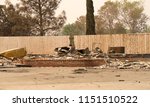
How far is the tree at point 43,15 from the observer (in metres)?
67.7

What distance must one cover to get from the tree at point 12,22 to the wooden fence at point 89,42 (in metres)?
22.0

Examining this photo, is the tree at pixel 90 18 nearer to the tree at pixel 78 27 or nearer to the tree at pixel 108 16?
the tree at pixel 108 16

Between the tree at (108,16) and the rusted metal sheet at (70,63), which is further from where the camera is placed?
the tree at (108,16)

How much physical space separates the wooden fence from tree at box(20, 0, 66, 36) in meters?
21.2

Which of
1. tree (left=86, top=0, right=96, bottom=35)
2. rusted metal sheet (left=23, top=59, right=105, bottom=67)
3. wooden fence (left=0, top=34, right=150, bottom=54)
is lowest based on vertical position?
rusted metal sheet (left=23, top=59, right=105, bottom=67)

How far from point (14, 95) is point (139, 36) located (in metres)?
35.2

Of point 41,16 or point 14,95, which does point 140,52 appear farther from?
point 14,95

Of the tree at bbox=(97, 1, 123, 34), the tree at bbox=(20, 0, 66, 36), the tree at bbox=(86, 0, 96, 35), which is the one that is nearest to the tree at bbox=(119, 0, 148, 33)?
the tree at bbox=(97, 1, 123, 34)

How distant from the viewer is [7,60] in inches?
1278

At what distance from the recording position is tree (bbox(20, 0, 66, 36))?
67.7 meters

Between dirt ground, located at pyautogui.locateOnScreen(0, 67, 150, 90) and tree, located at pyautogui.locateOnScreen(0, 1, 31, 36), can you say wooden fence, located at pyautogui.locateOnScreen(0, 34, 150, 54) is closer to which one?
tree, located at pyautogui.locateOnScreen(0, 1, 31, 36)

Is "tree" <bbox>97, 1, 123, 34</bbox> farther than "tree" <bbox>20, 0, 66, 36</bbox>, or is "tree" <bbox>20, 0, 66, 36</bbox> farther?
"tree" <bbox>97, 1, 123, 34</bbox>

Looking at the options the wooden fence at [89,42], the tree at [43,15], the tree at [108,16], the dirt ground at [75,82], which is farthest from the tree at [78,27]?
the dirt ground at [75,82]

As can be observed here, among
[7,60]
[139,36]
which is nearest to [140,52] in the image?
[139,36]
